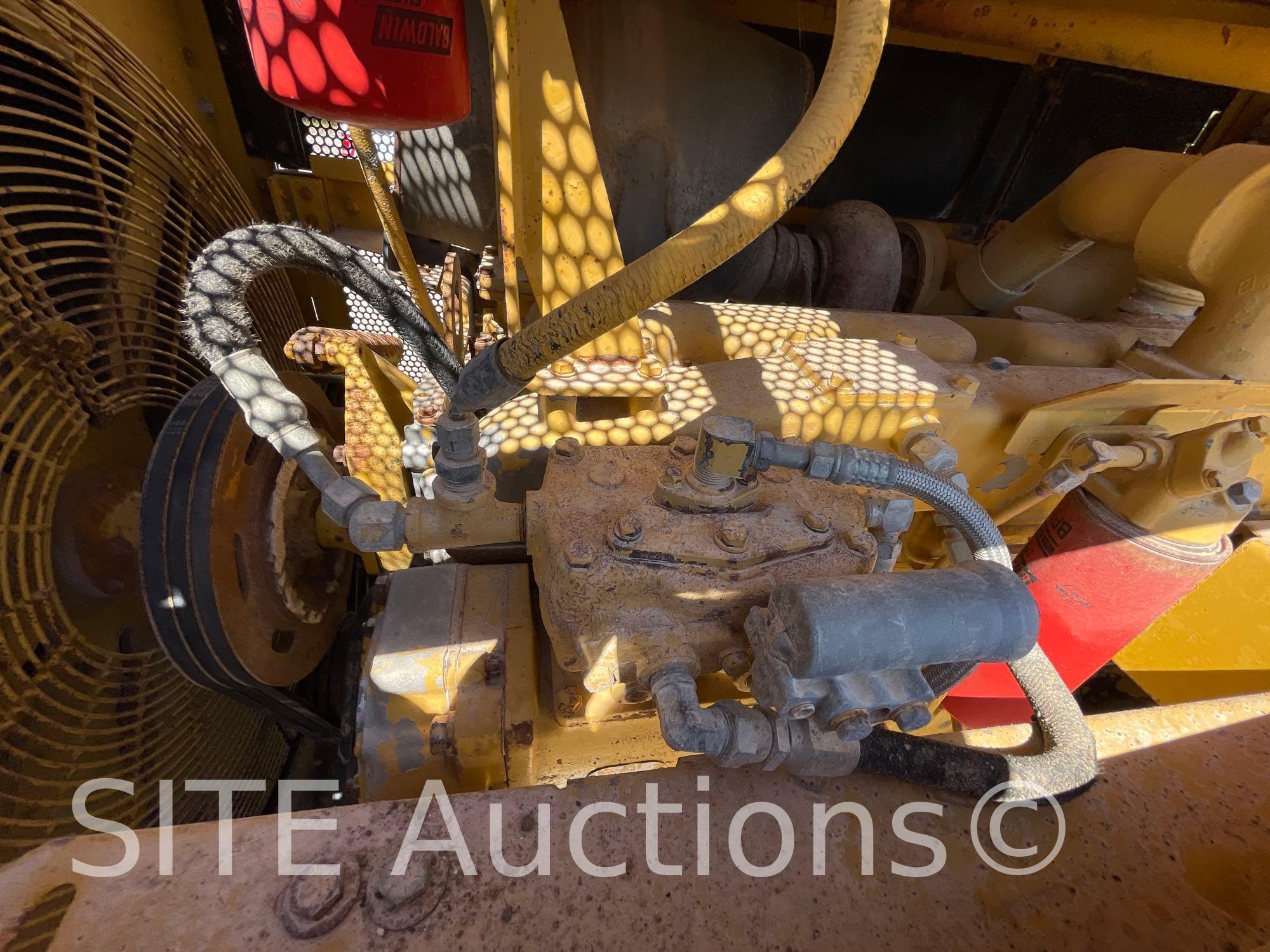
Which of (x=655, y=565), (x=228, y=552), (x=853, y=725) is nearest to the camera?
(x=853, y=725)

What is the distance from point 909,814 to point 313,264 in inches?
49.9

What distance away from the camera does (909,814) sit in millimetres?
842

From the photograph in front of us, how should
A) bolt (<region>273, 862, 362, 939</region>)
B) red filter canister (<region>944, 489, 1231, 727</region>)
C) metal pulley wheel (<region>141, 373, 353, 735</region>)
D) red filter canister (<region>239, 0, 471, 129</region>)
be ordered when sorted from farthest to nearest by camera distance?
→ red filter canister (<region>944, 489, 1231, 727</region>) → metal pulley wheel (<region>141, 373, 353, 735</region>) → red filter canister (<region>239, 0, 471, 129</region>) → bolt (<region>273, 862, 362, 939</region>)

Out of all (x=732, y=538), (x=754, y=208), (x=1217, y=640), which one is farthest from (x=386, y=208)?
(x=1217, y=640)

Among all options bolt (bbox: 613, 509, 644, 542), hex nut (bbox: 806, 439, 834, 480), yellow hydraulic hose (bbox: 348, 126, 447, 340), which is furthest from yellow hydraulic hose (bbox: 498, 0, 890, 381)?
yellow hydraulic hose (bbox: 348, 126, 447, 340)

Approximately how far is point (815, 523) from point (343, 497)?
83 cm

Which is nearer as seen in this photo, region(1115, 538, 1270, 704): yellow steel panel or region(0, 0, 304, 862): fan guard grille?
region(0, 0, 304, 862): fan guard grille

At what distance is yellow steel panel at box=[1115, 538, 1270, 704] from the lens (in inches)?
75.1

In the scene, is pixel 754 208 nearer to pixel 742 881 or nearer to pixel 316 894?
pixel 742 881

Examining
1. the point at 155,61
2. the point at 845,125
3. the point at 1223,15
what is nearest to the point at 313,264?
the point at 845,125

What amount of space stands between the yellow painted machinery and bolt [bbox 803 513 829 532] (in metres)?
0.02

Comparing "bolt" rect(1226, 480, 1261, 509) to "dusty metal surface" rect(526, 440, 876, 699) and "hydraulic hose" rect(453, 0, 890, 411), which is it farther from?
"hydraulic hose" rect(453, 0, 890, 411)

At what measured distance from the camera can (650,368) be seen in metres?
1.39

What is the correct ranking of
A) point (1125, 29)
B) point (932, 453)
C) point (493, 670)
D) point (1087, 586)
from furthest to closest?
1. point (1125, 29)
2. point (1087, 586)
3. point (932, 453)
4. point (493, 670)
